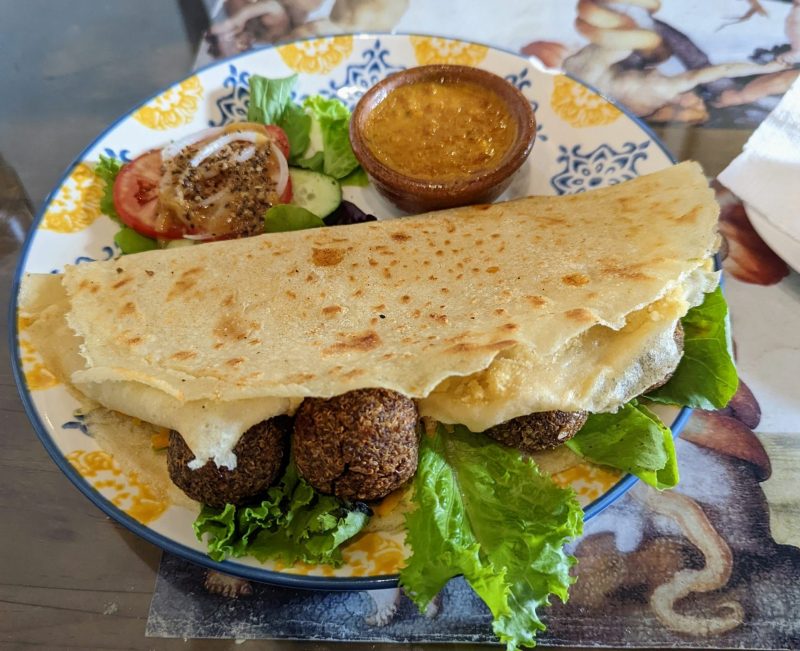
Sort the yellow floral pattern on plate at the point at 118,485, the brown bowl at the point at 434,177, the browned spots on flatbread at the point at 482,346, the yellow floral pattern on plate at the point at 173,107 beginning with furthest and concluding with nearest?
the yellow floral pattern on plate at the point at 173,107 → the brown bowl at the point at 434,177 → the yellow floral pattern on plate at the point at 118,485 → the browned spots on flatbread at the point at 482,346

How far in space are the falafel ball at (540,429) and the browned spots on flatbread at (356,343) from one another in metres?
0.50

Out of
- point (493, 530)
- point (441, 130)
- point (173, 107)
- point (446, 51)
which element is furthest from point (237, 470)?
point (446, 51)

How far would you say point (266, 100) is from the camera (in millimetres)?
3053

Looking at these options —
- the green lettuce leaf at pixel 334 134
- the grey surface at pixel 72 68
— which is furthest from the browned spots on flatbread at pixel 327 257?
the grey surface at pixel 72 68

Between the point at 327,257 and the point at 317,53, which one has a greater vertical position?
the point at 317,53

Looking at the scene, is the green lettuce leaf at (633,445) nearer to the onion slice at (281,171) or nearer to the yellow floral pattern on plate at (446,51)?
the onion slice at (281,171)

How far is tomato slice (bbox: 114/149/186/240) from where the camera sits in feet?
8.93

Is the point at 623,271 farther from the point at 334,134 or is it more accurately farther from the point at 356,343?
the point at 334,134

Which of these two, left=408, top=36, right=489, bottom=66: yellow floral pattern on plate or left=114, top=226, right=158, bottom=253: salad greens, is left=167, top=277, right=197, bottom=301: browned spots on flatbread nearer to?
left=114, top=226, right=158, bottom=253: salad greens

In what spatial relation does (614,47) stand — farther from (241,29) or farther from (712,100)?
(241,29)

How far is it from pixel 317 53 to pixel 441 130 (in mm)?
924

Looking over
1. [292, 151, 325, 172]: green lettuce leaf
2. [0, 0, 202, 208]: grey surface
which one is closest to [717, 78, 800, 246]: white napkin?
[292, 151, 325, 172]: green lettuce leaf

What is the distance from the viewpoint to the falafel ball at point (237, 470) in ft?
6.13

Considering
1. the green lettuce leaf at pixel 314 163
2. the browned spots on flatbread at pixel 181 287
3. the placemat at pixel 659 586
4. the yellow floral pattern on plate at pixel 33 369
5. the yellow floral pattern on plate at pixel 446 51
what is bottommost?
the placemat at pixel 659 586
